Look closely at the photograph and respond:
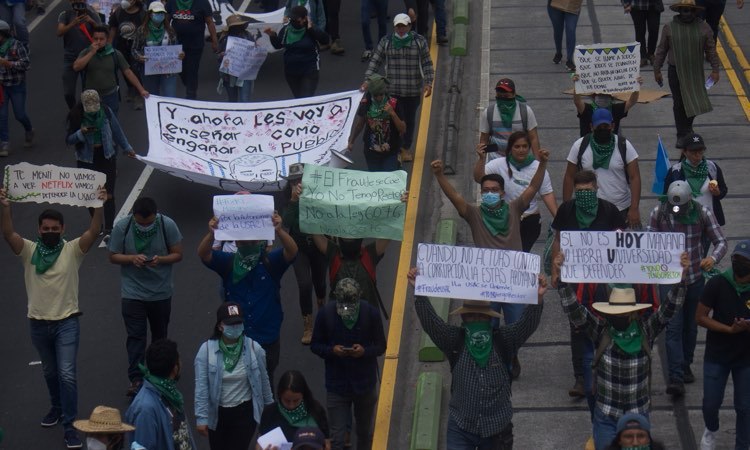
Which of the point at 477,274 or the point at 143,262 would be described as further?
the point at 143,262

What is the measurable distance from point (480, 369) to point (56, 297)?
139 inches

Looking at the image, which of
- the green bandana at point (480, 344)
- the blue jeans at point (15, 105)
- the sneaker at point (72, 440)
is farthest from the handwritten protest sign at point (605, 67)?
the blue jeans at point (15, 105)

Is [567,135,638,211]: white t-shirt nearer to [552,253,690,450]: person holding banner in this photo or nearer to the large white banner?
[552,253,690,450]: person holding banner

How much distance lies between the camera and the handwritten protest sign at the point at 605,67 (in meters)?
13.5

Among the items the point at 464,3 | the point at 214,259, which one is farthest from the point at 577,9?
the point at 214,259

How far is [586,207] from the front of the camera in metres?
10.3

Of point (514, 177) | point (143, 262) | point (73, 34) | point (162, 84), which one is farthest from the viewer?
point (73, 34)

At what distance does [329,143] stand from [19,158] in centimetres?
421

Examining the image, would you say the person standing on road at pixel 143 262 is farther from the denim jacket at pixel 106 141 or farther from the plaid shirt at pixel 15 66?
the plaid shirt at pixel 15 66

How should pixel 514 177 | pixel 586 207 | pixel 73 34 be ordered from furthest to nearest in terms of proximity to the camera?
pixel 73 34 → pixel 514 177 → pixel 586 207

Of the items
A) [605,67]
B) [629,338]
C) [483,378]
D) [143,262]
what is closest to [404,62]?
[605,67]

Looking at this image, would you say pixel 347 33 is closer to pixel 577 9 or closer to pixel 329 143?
pixel 577 9

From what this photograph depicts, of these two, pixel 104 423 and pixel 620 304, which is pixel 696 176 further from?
pixel 104 423

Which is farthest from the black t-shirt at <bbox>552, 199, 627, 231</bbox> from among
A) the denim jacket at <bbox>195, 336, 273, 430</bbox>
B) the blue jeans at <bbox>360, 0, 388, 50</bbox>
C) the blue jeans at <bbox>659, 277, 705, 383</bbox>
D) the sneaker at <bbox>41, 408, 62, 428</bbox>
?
the blue jeans at <bbox>360, 0, 388, 50</bbox>
